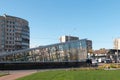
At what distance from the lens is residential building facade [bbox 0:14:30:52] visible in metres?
156

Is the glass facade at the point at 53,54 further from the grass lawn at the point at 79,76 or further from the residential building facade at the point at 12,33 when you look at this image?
the residential building facade at the point at 12,33

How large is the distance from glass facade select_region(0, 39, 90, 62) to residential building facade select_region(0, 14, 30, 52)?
248 ft

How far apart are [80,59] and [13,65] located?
2513 cm

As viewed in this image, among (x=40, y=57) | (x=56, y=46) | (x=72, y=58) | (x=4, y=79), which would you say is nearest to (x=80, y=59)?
(x=72, y=58)

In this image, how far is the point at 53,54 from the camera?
244 ft

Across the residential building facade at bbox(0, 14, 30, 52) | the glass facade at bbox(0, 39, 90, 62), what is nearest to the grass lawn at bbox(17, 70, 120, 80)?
the glass facade at bbox(0, 39, 90, 62)

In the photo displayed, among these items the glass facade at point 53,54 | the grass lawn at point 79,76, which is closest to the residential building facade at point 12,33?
the glass facade at point 53,54

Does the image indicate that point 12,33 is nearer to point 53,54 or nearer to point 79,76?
point 53,54

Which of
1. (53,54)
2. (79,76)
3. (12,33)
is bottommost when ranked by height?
(79,76)

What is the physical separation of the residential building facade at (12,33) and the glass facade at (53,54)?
7547 cm

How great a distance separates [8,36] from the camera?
526 feet

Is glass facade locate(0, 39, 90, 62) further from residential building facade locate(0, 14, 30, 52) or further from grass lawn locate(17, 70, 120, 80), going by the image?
residential building facade locate(0, 14, 30, 52)

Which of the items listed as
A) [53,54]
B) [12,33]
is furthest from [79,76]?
[12,33]

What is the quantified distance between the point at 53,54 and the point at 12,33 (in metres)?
89.6
